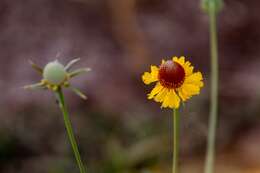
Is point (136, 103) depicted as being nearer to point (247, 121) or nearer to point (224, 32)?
point (247, 121)

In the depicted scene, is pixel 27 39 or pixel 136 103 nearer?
pixel 136 103

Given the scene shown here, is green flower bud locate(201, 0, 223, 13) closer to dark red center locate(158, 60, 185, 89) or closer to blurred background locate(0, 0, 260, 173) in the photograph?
dark red center locate(158, 60, 185, 89)

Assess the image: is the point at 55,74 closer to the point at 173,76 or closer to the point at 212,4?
the point at 173,76

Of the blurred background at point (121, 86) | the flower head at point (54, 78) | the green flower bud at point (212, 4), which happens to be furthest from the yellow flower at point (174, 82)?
the blurred background at point (121, 86)

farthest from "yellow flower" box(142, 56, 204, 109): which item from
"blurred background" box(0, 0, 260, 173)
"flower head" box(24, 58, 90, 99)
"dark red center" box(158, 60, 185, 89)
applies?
"blurred background" box(0, 0, 260, 173)

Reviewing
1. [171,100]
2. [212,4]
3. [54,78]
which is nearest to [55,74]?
[54,78]

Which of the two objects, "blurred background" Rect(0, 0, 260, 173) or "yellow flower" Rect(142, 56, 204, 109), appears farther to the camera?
"blurred background" Rect(0, 0, 260, 173)

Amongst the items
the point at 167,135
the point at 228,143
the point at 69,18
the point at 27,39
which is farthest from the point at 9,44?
the point at 228,143
